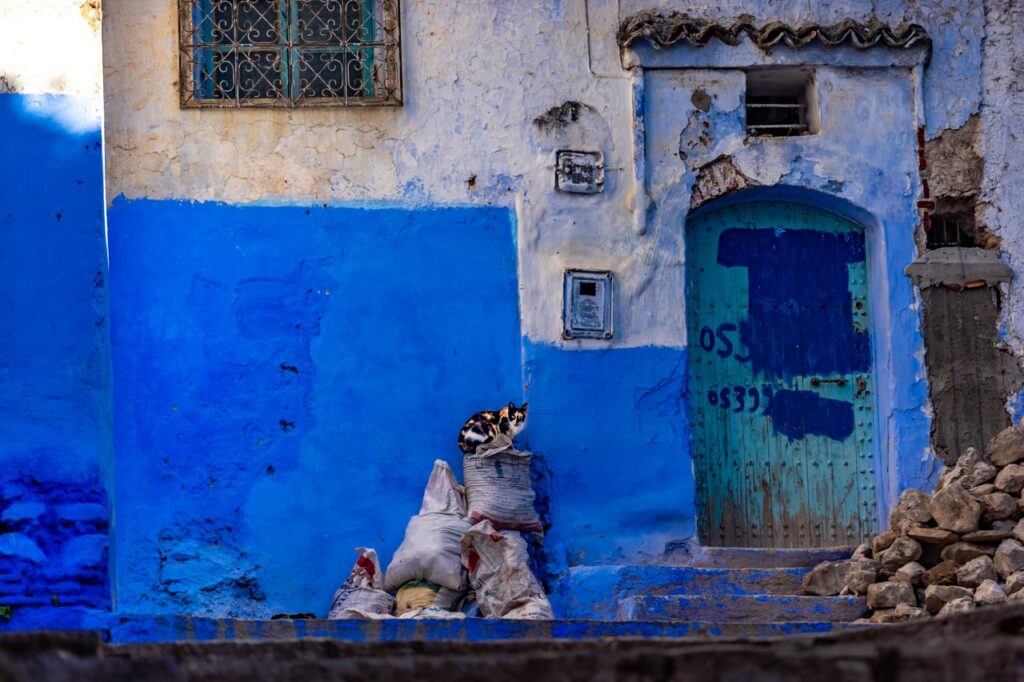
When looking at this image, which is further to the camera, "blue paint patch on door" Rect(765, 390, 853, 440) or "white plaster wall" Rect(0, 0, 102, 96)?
"blue paint patch on door" Rect(765, 390, 853, 440)

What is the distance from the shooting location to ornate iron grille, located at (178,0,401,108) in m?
10.4

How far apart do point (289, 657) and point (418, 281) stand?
277 inches

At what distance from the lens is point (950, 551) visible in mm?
9070

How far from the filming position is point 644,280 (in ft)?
34.1

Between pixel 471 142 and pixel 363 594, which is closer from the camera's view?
pixel 363 594

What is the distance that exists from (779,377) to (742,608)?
5.56 ft

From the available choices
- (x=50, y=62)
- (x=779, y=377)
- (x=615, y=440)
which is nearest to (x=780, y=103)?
(x=779, y=377)

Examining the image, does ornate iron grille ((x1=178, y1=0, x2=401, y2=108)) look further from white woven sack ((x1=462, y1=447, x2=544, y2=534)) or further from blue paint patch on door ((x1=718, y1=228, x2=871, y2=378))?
blue paint patch on door ((x1=718, y1=228, x2=871, y2=378))

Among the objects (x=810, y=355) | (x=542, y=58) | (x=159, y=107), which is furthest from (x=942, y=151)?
(x=159, y=107)

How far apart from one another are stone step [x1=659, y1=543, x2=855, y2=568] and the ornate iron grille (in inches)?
122

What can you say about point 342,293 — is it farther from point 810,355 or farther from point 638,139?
point 810,355

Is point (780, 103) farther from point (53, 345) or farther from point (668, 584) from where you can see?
point (53, 345)

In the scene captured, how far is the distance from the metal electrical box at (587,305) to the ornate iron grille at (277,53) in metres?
1.49

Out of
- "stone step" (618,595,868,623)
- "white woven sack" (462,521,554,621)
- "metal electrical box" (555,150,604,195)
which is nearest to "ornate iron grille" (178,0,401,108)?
"metal electrical box" (555,150,604,195)
